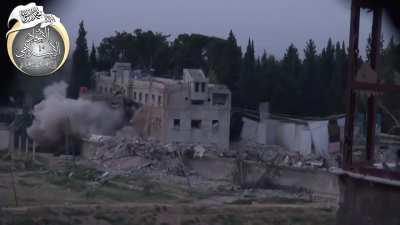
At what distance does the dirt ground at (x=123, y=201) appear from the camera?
38.3 ft

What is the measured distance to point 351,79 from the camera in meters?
7.47

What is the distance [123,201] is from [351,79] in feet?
33.3

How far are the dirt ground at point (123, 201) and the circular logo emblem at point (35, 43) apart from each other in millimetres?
5197

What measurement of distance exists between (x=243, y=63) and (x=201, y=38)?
638cm

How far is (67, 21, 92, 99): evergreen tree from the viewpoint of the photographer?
29.3 m

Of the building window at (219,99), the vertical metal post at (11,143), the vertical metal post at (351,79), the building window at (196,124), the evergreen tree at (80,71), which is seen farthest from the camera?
the building window at (219,99)

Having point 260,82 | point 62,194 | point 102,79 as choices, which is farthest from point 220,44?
point 62,194

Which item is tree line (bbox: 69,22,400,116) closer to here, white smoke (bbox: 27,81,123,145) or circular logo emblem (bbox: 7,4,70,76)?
white smoke (bbox: 27,81,123,145)

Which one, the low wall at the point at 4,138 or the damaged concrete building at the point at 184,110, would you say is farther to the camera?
the damaged concrete building at the point at 184,110

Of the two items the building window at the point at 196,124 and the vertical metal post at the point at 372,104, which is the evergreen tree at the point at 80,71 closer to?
the building window at the point at 196,124

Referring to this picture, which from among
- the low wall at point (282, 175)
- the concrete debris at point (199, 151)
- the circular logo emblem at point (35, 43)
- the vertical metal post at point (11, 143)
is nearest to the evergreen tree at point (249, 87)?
the concrete debris at point (199, 151)

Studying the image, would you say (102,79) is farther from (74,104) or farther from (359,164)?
(359,164)

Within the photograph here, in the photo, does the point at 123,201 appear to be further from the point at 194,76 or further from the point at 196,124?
the point at 194,76

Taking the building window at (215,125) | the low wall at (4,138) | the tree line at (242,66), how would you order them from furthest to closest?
the tree line at (242,66)
the building window at (215,125)
the low wall at (4,138)
